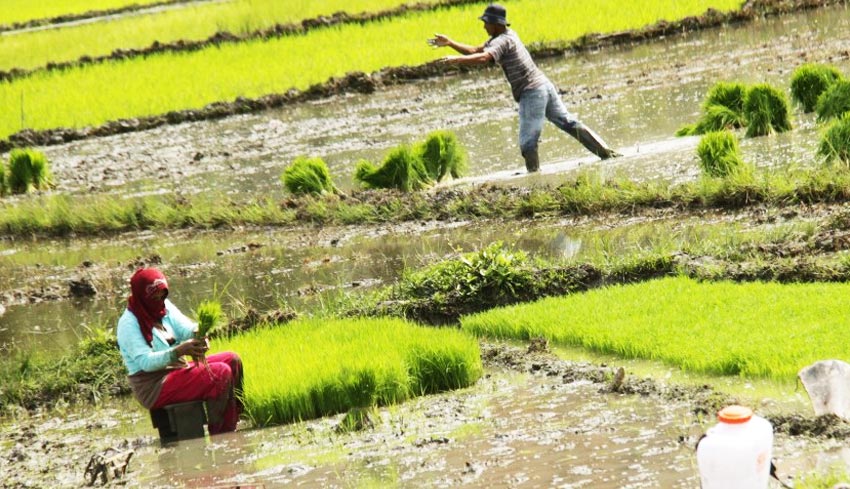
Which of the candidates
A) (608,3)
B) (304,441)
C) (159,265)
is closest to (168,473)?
(304,441)

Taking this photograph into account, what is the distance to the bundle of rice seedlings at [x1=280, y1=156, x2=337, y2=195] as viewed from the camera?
1216 centimetres

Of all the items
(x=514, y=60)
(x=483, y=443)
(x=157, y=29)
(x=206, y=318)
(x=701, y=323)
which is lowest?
(x=483, y=443)

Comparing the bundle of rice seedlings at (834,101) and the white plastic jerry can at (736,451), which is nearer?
the white plastic jerry can at (736,451)

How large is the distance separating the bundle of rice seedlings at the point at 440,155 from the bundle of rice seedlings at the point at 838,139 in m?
3.90

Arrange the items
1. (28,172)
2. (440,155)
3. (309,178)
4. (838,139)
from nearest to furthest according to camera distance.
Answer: (838,139), (440,155), (309,178), (28,172)

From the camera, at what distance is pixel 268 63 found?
2092cm

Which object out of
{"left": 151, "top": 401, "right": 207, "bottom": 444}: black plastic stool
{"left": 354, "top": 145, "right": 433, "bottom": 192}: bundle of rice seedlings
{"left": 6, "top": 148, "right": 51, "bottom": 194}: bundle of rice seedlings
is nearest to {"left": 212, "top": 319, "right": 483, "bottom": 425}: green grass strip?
{"left": 151, "top": 401, "right": 207, "bottom": 444}: black plastic stool

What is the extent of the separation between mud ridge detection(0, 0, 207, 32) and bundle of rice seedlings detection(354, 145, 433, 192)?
19752 millimetres

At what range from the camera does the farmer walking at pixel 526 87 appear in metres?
11.0

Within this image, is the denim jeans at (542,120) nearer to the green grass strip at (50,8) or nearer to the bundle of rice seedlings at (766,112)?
the bundle of rice seedlings at (766,112)

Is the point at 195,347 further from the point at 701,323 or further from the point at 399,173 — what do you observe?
the point at 399,173

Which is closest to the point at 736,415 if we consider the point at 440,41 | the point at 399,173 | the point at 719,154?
the point at 719,154

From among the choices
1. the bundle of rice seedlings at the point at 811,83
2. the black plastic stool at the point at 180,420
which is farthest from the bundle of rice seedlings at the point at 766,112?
the black plastic stool at the point at 180,420

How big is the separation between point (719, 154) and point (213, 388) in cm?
493
